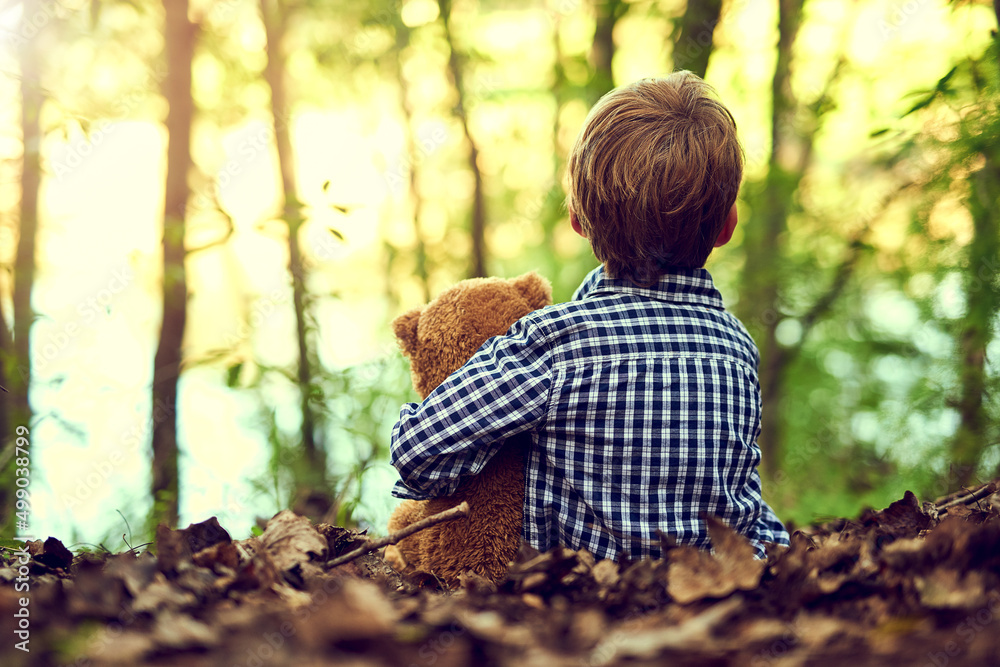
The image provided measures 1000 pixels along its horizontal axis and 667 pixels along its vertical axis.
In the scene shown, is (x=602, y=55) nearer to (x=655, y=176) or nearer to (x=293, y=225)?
(x=293, y=225)

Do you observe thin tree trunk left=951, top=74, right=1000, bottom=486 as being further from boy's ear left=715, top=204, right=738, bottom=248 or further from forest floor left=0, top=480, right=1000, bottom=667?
forest floor left=0, top=480, right=1000, bottom=667

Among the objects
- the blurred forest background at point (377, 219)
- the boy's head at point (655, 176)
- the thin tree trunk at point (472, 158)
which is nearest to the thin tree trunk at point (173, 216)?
the blurred forest background at point (377, 219)

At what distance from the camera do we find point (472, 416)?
5.13ft

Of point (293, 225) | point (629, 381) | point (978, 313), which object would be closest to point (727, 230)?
point (629, 381)

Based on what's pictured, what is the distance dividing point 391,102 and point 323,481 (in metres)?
4.94

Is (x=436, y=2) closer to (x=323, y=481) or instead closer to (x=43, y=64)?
(x=43, y=64)

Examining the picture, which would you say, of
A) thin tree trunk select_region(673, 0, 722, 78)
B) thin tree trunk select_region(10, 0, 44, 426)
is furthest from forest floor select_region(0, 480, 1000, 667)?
thin tree trunk select_region(673, 0, 722, 78)

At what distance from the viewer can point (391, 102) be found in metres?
7.56

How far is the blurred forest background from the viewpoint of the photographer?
305 cm

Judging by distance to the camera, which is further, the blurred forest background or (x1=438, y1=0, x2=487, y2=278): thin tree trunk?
(x1=438, y1=0, x2=487, y2=278): thin tree trunk

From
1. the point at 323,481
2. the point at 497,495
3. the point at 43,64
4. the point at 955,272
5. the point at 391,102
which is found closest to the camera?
the point at 497,495

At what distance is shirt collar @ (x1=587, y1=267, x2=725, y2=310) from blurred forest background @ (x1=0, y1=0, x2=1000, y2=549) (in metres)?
1.28

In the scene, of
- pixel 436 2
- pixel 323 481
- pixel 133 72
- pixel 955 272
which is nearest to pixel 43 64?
pixel 133 72

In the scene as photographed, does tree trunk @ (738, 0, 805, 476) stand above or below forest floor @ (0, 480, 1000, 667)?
above
